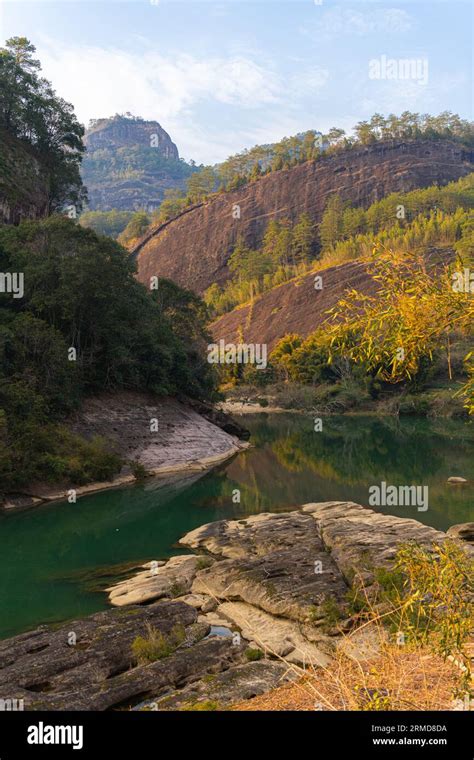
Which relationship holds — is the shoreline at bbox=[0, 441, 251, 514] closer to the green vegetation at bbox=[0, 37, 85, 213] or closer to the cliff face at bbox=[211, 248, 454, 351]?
the green vegetation at bbox=[0, 37, 85, 213]

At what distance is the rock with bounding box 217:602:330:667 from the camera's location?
9805mm

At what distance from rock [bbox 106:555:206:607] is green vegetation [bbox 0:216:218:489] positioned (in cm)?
940

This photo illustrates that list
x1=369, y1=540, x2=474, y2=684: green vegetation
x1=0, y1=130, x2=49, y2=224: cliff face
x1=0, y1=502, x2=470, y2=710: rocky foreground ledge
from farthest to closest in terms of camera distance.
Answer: x1=0, y1=130, x2=49, y2=224: cliff face → x1=0, y1=502, x2=470, y2=710: rocky foreground ledge → x1=369, y1=540, x2=474, y2=684: green vegetation

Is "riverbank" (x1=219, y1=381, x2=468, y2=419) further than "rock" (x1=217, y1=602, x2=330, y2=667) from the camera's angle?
Yes

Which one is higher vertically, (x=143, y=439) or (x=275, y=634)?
(x=143, y=439)

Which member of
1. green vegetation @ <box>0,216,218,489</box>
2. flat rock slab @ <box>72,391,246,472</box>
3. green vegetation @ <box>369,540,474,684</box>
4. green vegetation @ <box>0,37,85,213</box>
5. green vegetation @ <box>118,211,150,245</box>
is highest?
green vegetation @ <box>118,211,150,245</box>

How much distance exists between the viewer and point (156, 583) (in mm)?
13805

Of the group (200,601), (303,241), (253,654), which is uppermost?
(303,241)

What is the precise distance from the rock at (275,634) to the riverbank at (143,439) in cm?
1283

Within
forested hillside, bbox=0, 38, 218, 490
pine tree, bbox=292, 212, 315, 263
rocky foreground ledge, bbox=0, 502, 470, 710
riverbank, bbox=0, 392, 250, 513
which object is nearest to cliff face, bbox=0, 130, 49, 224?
forested hillside, bbox=0, 38, 218, 490

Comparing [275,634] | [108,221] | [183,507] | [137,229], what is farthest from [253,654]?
[108,221]

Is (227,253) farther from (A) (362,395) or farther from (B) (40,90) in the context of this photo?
(B) (40,90)

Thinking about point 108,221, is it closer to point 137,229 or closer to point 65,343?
point 137,229

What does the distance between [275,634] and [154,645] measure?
8.27 feet
